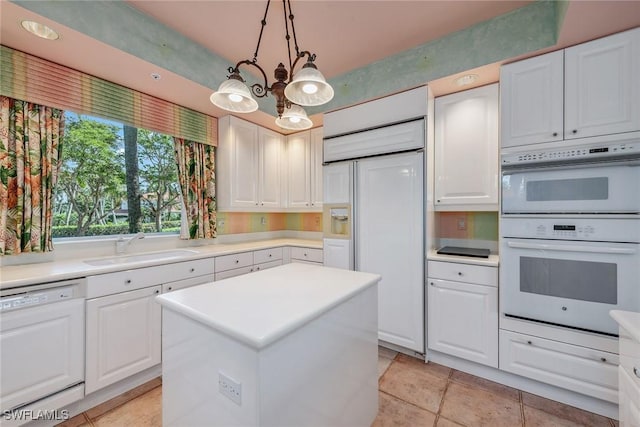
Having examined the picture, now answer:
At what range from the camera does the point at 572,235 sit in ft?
5.92

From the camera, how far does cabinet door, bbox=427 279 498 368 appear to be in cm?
209

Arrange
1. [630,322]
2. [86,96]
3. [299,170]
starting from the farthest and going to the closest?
[299,170] < [86,96] < [630,322]

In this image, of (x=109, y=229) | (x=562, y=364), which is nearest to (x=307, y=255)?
(x=109, y=229)

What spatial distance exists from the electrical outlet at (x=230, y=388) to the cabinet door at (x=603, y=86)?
2.48 m

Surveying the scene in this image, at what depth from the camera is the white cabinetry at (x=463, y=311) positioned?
6.87 ft

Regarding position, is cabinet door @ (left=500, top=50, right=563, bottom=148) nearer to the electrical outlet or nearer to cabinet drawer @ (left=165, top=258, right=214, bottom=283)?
the electrical outlet

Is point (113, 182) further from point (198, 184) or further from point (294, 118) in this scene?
point (294, 118)

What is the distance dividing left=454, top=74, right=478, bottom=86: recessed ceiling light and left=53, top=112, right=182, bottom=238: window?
2.89 m

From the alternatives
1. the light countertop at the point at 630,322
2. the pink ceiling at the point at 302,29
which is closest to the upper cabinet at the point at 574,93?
the pink ceiling at the point at 302,29

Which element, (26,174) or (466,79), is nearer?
(26,174)

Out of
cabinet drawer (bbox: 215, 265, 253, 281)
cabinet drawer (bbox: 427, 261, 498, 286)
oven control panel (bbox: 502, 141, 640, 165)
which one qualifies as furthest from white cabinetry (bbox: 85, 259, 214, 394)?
oven control panel (bbox: 502, 141, 640, 165)

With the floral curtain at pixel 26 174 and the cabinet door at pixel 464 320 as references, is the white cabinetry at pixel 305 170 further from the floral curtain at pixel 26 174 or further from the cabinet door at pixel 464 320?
the floral curtain at pixel 26 174

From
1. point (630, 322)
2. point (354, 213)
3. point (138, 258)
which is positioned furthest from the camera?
point (354, 213)

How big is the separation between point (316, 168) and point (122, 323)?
98.7 inches
